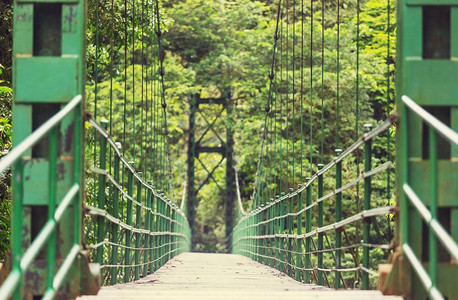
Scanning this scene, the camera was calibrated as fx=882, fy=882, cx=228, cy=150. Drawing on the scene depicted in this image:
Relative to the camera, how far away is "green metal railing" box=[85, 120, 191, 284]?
4.65 meters

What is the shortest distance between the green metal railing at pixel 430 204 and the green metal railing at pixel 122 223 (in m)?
1.33

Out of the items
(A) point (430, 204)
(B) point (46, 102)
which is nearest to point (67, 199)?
(B) point (46, 102)

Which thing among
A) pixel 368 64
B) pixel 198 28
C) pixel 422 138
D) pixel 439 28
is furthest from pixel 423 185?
pixel 198 28

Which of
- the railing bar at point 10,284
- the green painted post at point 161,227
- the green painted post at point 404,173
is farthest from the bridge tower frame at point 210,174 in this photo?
the railing bar at point 10,284

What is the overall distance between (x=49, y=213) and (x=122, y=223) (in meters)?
2.62

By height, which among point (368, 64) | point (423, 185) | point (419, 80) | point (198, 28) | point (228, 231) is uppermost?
point (198, 28)

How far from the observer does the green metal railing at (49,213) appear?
232 centimetres

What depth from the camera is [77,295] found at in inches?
137

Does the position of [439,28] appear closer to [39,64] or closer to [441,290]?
[441,290]

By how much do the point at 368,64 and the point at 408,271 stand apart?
14.0 meters

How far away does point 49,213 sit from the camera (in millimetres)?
2783

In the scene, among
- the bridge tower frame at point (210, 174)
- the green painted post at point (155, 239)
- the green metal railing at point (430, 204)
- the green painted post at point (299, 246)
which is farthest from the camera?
the bridge tower frame at point (210, 174)

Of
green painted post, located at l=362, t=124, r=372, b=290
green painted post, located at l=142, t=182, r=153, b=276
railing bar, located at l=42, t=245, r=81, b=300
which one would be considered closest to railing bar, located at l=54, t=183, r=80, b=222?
railing bar, located at l=42, t=245, r=81, b=300

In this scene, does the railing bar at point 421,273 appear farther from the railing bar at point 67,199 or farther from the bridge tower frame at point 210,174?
the bridge tower frame at point 210,174
